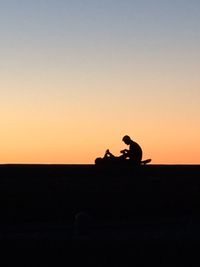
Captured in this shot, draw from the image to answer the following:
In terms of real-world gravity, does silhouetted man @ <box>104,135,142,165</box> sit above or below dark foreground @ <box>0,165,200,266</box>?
above

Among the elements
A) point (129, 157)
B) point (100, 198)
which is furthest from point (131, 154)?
point (100, 198)

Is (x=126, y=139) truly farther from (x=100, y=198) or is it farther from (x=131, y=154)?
(x=100, y=198)

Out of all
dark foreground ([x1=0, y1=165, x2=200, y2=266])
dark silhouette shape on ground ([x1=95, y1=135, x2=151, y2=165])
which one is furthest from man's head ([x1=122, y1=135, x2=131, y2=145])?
dark foreground ([x1=0, y1=165, x2=200, y2=266])

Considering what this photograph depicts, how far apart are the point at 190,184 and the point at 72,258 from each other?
7.88 meters

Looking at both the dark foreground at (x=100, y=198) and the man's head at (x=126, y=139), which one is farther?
the man's head at (x=126, y=139)

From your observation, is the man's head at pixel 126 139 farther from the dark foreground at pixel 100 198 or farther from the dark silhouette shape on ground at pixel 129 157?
the dark foreground at pixel 100 198

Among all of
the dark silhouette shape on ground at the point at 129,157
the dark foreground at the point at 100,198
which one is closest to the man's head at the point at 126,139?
the dark silhouette shape on ground at the point at 129,157

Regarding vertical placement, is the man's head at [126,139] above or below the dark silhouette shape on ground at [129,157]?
above

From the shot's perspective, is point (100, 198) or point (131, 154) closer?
point (100, 198)

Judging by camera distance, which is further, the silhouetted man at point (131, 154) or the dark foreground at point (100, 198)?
the silhouetted man at point (131, 154)

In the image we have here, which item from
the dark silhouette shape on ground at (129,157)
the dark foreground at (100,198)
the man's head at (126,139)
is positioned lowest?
the dark foreground at (100,198)

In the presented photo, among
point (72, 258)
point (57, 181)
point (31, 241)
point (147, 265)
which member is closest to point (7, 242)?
point (31, 241)

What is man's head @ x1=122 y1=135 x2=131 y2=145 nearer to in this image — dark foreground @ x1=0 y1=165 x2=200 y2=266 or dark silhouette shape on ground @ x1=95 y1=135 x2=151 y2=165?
dark silhouette shape on ground @ x1=95 y1=135 x2=151 y2=165

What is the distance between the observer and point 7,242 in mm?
15430
